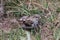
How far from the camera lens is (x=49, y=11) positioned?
10.6 ft

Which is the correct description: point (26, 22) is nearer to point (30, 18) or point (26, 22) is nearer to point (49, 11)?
point (30, 18)

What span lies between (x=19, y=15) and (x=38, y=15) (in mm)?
261

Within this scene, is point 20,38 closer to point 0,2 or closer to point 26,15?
point 26,15

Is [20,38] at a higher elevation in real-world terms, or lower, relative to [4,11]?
lower

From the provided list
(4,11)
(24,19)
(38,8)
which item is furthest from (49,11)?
(4,11)

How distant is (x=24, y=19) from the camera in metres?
3.10

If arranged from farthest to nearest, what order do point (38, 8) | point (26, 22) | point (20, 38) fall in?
point (38, 8), point (26, 22), point (20, 38)

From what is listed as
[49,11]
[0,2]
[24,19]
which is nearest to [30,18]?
[24,19]

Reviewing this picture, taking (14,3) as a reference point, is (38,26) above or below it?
below

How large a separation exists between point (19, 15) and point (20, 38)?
0.44 meters

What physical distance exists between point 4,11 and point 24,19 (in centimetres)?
33

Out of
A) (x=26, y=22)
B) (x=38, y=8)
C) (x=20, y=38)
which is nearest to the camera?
(x=20, y=38)

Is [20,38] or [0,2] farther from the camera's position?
[0,2]

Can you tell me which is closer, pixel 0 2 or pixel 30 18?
pixel 30 18
